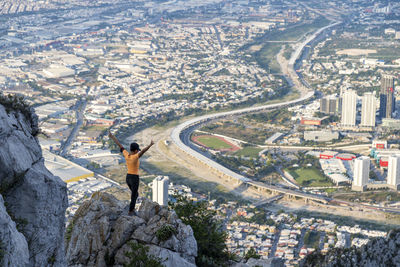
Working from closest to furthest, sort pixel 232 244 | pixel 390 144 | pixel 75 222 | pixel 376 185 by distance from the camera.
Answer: pixel 75 222
pixel 232 244
pixel 376 185
pixel 390 144

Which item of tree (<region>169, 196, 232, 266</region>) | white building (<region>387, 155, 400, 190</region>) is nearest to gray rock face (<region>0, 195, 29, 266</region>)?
tree (<region>169, 196, 232, 266</region>)

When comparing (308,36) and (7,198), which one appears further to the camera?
(308,36)

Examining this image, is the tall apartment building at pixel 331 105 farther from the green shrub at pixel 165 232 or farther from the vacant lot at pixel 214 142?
the green shrub at pixel 165 232

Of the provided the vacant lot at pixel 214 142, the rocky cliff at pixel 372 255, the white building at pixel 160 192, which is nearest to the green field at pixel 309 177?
the vacant lot at pixel 214 142

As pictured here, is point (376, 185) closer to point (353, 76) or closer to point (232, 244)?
point (232, 244)

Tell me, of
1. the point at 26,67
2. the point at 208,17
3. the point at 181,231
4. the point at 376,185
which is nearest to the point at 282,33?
the point at 208,17

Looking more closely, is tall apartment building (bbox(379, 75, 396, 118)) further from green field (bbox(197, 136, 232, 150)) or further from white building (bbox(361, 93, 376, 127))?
green field (bbox(197, 136, 232, 150))

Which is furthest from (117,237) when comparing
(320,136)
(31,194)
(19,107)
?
(320,136)
